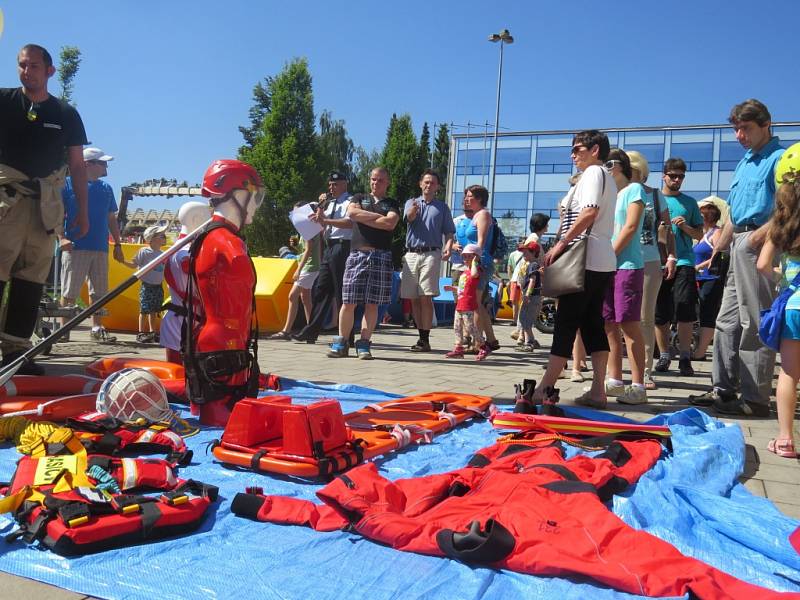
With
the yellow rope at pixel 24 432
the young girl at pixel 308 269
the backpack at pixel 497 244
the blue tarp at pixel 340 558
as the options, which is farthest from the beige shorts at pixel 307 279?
the blue tarp at pixel 340 558

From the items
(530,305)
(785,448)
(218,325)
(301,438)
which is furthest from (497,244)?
(301,438)

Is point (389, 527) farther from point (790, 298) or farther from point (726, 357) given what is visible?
point (726, 357)

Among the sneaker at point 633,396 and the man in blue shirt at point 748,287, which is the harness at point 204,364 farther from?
the man in blue shirt at point 748,287

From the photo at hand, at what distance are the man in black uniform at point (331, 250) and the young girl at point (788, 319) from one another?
16.8ft

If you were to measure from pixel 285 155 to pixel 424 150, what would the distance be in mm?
14731

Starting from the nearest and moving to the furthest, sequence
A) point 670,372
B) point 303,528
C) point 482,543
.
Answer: point 482,543, point 303,528, point 670,372

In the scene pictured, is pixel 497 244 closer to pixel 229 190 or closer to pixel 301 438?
pixel 229 190

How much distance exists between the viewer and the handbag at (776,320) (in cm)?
363

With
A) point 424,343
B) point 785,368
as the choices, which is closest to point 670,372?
point 424,343

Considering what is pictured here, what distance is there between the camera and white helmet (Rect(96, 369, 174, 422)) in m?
3.49

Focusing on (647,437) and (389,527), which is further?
(647,437)

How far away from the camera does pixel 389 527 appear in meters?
2.12

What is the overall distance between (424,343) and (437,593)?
663 cm

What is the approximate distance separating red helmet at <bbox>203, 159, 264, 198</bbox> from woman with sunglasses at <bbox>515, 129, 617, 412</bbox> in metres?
2.14
